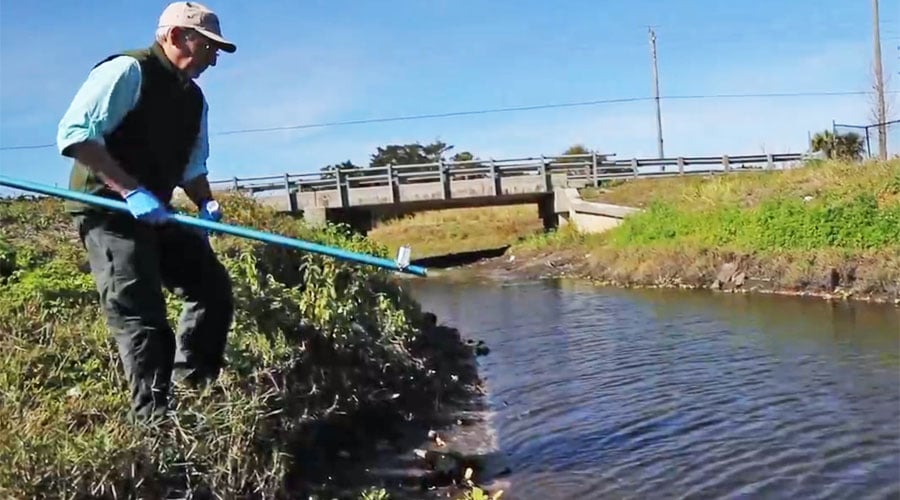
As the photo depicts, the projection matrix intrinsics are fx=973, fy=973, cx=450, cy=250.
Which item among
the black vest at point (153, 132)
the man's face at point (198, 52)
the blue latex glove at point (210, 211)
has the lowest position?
the blue latex glove at point (210, 211)

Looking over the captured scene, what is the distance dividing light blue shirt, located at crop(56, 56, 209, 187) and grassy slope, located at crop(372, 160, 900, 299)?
1211 centimetres

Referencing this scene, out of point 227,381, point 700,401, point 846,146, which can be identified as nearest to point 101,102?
point 227,381

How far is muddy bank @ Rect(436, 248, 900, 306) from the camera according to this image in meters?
14.2

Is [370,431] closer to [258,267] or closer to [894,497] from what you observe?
[258,267]

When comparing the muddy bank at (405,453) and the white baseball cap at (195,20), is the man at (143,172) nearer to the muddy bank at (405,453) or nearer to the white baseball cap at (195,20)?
the white baseball cap at (195,20)

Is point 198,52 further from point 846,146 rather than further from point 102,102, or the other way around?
point 846,146

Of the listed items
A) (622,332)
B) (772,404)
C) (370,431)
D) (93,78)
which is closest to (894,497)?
(772,404)

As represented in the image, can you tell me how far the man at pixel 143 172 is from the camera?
159 inches

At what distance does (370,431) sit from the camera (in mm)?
6527

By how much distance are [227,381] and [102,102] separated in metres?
1.78

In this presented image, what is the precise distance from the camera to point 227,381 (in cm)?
517

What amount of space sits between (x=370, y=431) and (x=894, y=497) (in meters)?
3.21

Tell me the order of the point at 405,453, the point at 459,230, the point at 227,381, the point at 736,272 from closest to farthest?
1. the point at 227,381
2. the point at 405,453
3. the point at 736,272
4. the point at 459,230

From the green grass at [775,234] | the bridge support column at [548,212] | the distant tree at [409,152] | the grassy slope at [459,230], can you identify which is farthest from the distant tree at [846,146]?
the distant tree at [409,152]
